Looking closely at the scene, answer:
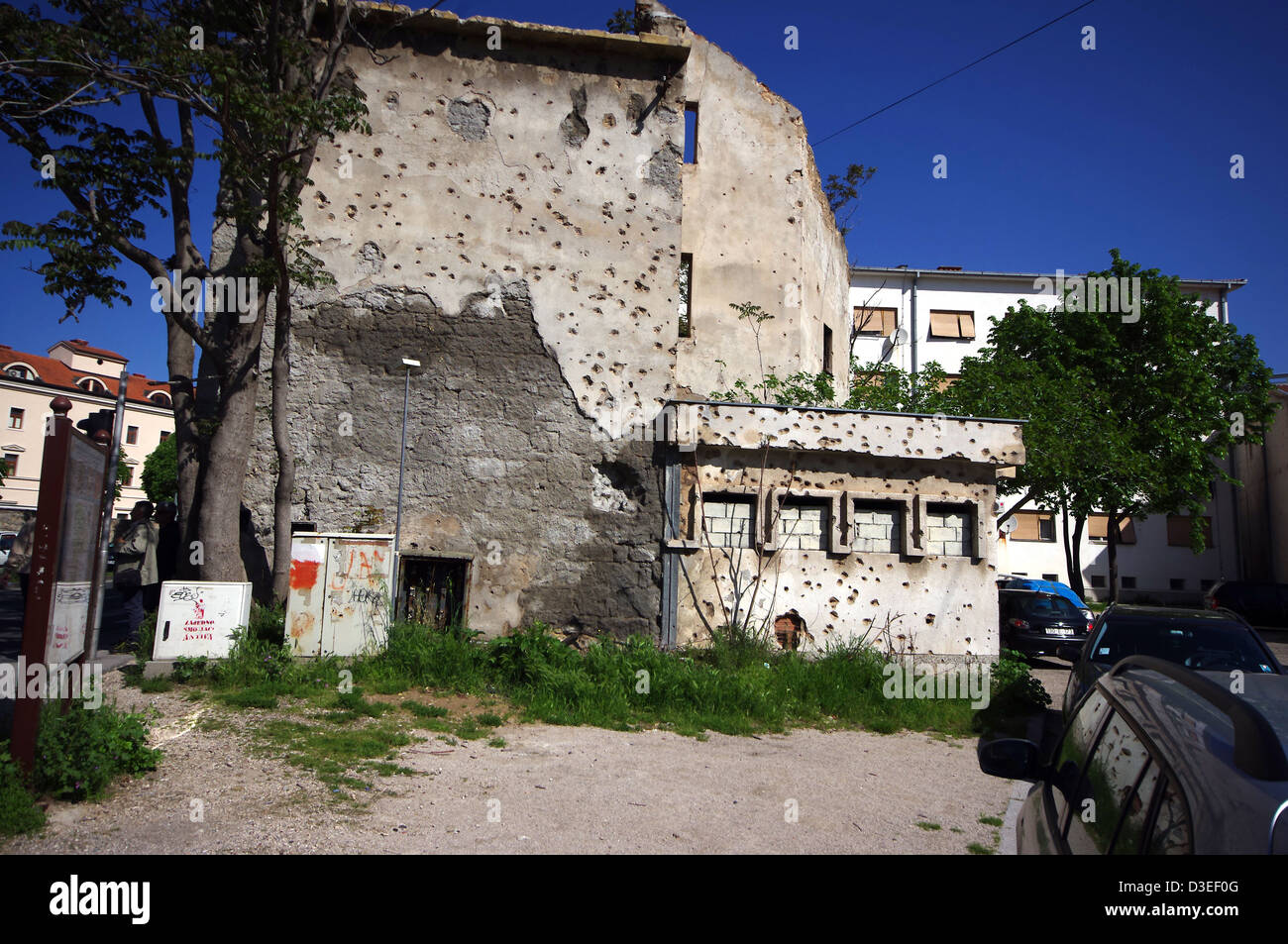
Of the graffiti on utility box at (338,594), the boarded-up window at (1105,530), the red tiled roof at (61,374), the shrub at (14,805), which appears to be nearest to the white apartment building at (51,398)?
the red tiled roof at (61,374)

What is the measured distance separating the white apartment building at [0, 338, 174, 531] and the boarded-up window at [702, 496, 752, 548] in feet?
127

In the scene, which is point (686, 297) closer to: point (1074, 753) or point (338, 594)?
point (338, 594)

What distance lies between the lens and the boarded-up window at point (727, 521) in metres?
11.5

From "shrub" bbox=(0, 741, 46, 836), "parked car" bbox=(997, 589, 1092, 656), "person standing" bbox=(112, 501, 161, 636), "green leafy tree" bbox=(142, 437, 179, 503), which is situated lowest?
"shrub" bbox=(0, 741, 46, 836)

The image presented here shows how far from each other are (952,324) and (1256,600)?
693 inches

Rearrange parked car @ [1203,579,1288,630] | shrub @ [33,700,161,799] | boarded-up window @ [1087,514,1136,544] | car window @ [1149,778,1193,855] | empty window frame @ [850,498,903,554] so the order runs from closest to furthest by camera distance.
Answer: car window @ [1149,778,1193,855] < shrub @ [33,700,161,799] < empty window frame @ [850,498,903,554] < parked car @ [1203,579,1288,630] < boarded-up window @ [1087,514,1136,544]

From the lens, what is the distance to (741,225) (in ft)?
53.3

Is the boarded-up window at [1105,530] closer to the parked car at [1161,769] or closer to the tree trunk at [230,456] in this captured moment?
the tree trunk at [230,456]

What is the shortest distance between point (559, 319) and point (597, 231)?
4.73 feet

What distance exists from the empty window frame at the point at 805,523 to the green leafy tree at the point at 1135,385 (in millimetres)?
9668

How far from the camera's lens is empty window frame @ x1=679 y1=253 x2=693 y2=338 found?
1577 centimetres

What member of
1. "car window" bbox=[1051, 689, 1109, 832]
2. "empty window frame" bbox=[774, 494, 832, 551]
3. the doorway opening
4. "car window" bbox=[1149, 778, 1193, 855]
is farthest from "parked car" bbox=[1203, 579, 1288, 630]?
"car window" bbox=[1149, 778, 1193, 855]

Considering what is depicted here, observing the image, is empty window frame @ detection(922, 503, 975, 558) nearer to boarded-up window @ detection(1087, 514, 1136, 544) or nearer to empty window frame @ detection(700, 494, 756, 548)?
empty window frame @ detection(700, 494, 756, 548)

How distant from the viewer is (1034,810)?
326 cm
